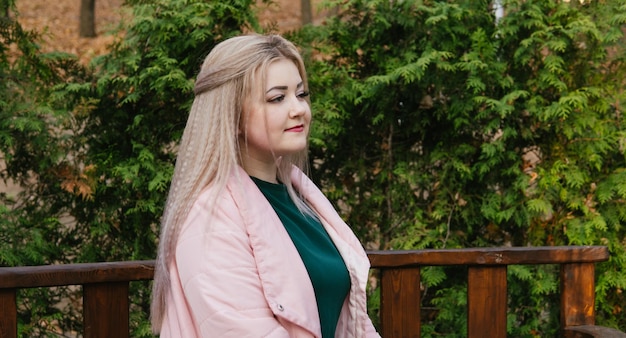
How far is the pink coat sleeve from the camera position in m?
1.98

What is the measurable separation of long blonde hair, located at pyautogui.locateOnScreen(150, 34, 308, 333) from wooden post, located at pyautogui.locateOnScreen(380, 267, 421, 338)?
115 centimetres

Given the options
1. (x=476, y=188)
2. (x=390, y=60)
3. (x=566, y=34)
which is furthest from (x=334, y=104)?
(x=566, y=34)

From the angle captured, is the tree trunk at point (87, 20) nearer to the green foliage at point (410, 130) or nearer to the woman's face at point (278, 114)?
the green foliage at point (410, 130)

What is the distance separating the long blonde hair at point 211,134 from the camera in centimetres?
213

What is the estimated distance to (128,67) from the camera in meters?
3.64

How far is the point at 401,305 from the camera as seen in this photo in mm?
3152

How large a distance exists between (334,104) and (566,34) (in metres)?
1.11

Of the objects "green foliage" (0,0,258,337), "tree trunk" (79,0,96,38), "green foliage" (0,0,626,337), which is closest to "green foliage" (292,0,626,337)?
"green foliage" (0,0,626,337)

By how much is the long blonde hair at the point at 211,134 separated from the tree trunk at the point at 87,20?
589 inches

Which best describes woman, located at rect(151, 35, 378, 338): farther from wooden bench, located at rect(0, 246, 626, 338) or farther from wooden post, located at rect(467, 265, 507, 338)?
wooden post, located at rect(467, 265, 507, 338)

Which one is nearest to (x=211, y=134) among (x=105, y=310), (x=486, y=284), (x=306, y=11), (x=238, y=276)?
(x=238, y=276)

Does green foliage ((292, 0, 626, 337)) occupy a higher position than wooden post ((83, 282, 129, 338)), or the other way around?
green foliage ((292, 0, 626, 337))

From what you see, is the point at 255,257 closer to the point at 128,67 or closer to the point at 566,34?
the point at 128,67

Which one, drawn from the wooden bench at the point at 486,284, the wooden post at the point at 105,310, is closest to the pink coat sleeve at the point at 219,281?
the wooden post at the point at 105,310
